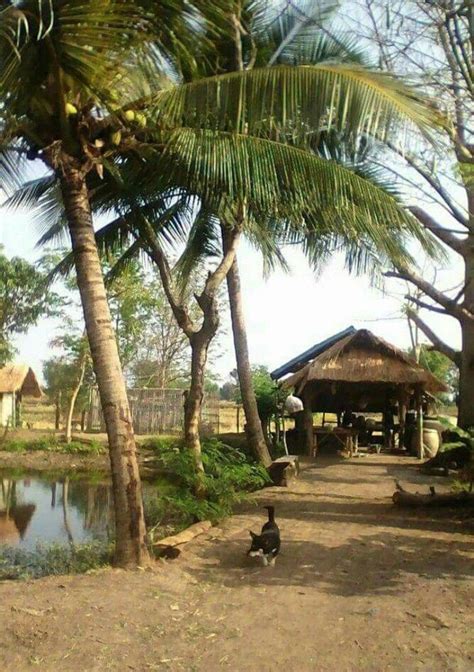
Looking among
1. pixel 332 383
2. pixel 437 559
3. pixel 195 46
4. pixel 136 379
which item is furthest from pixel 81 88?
pixel 136 379

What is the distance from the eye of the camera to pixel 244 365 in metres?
13.2

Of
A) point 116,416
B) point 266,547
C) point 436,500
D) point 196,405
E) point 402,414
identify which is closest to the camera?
point 116,416

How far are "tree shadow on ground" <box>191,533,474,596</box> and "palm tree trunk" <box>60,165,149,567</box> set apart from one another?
0.73m

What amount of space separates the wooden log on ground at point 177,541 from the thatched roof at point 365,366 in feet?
26.1

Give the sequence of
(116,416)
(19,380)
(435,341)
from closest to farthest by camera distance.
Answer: (116,416) < (435,341) < (19,380)

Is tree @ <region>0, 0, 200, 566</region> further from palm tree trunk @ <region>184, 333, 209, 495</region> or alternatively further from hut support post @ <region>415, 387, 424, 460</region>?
hut support post @ <region>415, 387, 424, 460</region>

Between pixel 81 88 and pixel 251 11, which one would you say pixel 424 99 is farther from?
pixel 251 11

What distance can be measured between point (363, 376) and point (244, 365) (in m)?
3.83

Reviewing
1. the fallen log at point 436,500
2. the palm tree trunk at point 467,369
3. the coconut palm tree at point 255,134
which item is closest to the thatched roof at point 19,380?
the palm tree trunk at point 467,369

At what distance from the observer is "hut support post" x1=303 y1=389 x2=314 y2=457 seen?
1666cm

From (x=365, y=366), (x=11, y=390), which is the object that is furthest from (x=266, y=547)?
(x=11, y=390)

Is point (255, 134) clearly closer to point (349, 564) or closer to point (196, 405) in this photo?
point (196, 405)

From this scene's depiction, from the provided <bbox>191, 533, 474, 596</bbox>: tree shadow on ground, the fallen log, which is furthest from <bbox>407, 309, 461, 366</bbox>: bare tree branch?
<bbox>191, 533, 474, 596</bbox>: tree shadow on ground

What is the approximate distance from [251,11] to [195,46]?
3.33 metres
